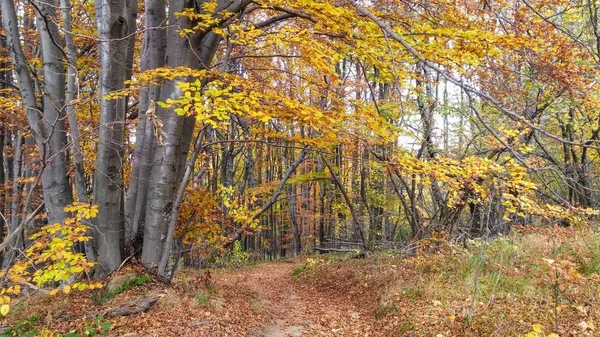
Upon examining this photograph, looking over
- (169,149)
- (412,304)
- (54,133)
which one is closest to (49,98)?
(54,133)

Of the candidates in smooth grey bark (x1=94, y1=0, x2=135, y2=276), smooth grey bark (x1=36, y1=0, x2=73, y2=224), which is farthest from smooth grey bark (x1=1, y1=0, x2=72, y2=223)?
smooth grey bark (x1=94, y1=0, x2=135, y2=276)

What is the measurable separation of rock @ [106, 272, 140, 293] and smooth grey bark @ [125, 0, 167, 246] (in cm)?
74

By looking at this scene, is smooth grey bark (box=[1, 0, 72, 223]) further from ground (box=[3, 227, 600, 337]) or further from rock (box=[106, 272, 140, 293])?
ground (box=[3, 227, 600, 337])

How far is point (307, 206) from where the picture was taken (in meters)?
22.5

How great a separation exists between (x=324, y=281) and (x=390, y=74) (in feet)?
21.6

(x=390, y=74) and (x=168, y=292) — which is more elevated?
(x=390, y=74)

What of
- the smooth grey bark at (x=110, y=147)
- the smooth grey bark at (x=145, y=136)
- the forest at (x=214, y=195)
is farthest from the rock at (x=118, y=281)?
the smooth grey bark at (x=145, y=136)

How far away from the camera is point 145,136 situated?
6434 millimetres

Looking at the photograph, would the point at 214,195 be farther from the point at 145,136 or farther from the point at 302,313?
the point at 302,313

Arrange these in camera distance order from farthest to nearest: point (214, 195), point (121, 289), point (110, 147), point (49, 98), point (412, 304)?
point (214, 195)
point (412, 304)
point (110, 147)
point (49, 98)
point (121, 289)

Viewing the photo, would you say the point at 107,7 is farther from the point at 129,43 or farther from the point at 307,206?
the point at 307,206

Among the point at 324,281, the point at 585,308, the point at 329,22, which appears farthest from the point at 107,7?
the point at 324,281

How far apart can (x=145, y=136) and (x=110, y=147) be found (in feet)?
2.38

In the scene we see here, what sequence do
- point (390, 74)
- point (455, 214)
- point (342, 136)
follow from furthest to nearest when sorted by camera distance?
point (455, 214), point (342, 136), point (390, 74)
